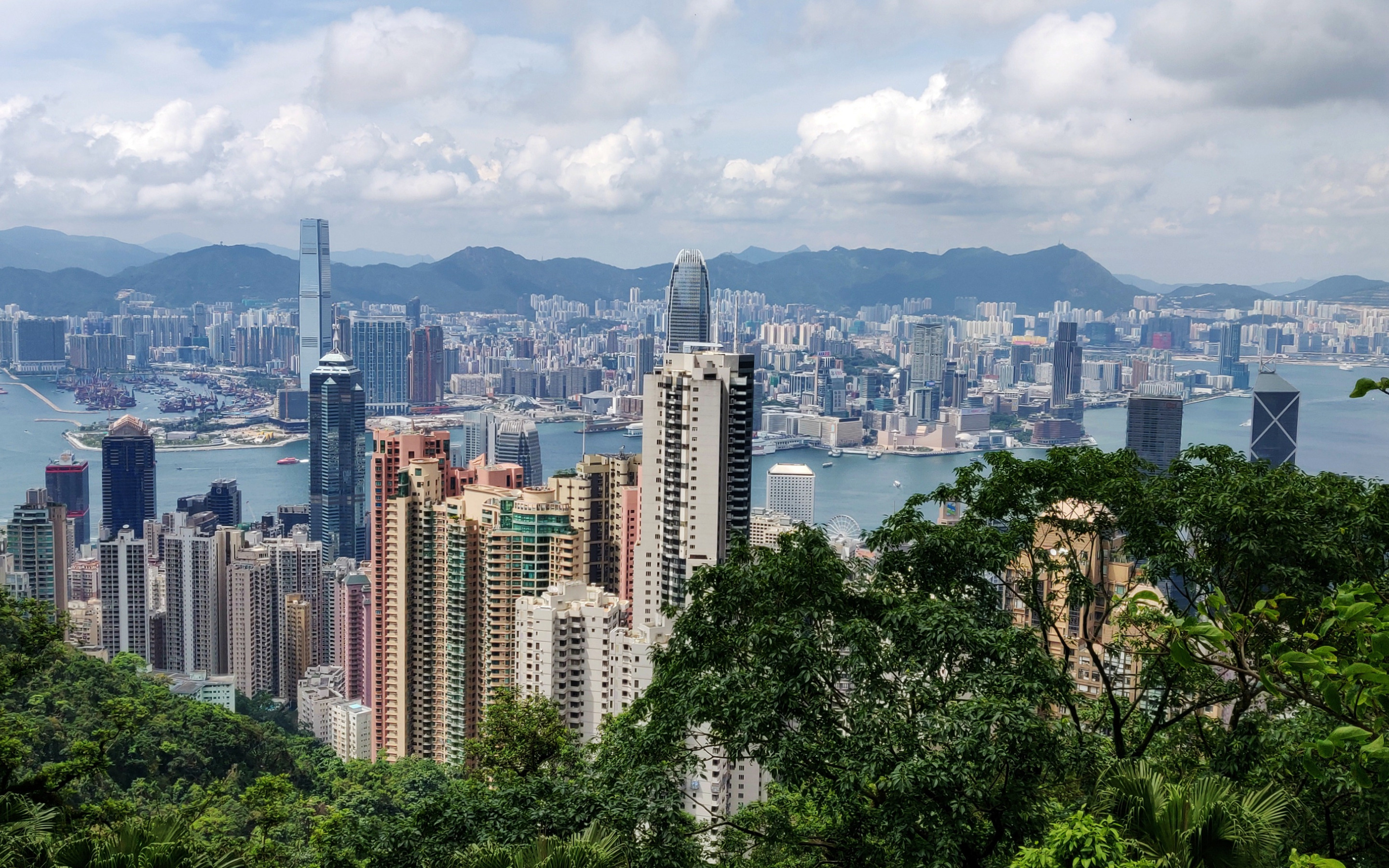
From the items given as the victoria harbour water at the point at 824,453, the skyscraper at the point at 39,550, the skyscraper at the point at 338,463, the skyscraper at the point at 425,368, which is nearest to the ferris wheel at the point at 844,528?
the victoria harbour water at the point at 824,453

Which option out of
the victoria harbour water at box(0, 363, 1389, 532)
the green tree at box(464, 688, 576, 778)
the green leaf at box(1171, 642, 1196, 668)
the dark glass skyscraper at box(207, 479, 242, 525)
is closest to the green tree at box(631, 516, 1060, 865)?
the green leaf at box(1171, 642, 1196, 668)

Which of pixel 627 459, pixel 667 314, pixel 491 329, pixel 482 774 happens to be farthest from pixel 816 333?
pixel 482 774

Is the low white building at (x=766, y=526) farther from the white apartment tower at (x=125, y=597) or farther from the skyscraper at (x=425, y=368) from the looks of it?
the skyscraper at (x=425, y=368)

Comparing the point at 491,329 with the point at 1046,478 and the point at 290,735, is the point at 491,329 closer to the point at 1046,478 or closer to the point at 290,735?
the point at 290,735

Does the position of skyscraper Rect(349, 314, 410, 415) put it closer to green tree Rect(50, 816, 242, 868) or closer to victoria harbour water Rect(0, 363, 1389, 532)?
victoria harbour water Rect(0, 363, 1389, 532)

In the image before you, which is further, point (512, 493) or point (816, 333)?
point (816, 333)

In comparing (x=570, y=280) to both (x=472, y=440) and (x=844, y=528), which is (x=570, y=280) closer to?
(x=472, y=440)
